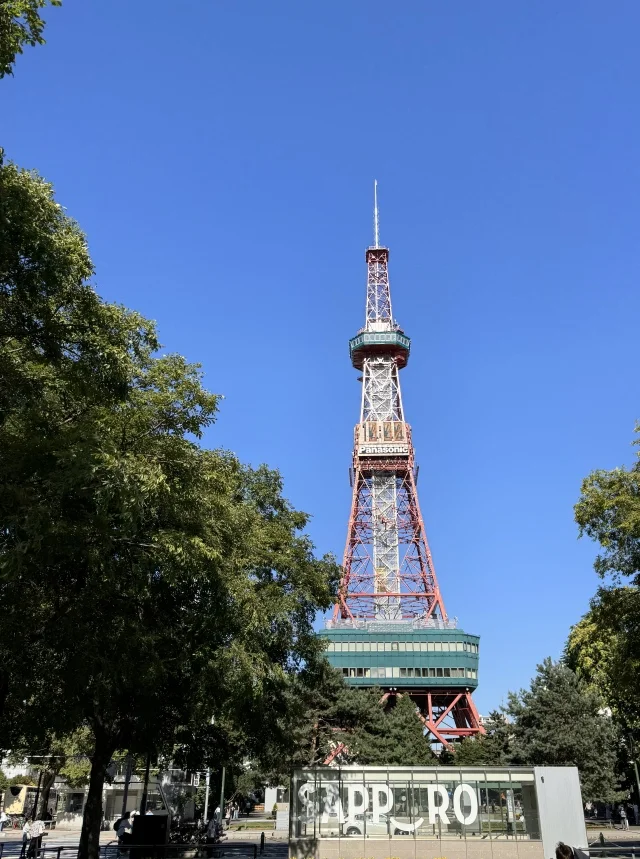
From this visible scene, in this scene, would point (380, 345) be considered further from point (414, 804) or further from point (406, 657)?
point (414, 804)

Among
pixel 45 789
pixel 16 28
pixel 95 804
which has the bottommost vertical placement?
pixel 95 804

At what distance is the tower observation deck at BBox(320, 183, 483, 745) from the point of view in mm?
75250

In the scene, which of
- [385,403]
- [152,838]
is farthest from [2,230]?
[385,403]

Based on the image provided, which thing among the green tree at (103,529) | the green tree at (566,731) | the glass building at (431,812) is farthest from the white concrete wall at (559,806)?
the green tree at (566,731)

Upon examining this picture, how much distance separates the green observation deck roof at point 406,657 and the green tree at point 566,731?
2756 cm

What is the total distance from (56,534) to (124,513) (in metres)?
1.62

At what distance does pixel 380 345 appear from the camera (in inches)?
3782

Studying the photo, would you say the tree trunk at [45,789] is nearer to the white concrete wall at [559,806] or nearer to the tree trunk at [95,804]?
the tree trunk at [95,804]

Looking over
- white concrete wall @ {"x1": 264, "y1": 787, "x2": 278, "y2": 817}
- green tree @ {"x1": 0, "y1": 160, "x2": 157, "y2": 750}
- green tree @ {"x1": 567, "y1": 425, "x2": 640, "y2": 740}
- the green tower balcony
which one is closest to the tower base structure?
white concrete wall @ {"x1": 264, "y1": 787, "x2": 278, "y2": 817}

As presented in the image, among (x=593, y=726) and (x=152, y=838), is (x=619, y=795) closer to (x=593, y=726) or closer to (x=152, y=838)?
(x=593, y=726)

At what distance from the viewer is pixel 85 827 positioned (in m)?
20.9

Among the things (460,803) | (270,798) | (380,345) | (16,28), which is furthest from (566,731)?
(380,345)

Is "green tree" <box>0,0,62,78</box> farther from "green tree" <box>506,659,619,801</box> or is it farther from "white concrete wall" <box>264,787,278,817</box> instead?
"white concrete wall" <box>264,787,278,817</box>

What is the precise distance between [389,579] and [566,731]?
4143 cm
